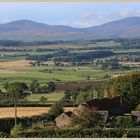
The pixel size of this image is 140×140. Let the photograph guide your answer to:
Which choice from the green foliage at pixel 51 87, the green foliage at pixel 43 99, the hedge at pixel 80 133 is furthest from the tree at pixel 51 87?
the hedge at pixel 80 133

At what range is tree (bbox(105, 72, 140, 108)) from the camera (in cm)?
1510

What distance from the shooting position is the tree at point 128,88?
15.1 metres

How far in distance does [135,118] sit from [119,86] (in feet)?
15.0

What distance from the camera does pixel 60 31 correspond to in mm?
35531

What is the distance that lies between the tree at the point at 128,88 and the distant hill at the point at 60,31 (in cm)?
1242

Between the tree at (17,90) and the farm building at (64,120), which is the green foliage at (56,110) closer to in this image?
the farm building at (64,120)

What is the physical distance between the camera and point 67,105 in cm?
1476

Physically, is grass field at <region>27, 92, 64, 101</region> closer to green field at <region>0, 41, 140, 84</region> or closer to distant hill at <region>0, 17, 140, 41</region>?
green field at <region>0, 41, 140, 84</region>

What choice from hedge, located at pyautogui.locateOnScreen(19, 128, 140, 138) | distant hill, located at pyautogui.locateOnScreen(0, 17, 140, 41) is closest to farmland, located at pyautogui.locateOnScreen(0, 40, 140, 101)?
distant hill, located at pyautogui.locateOnScreen(0, 17, 140, 41)

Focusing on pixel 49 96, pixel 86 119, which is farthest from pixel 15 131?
pixel 49 96

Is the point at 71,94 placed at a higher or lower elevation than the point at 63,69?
lower

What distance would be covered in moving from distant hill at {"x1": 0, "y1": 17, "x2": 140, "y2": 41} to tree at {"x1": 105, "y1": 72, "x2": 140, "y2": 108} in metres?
12.4

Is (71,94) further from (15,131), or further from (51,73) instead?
(15,131)

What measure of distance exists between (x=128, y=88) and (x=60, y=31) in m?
20.3
